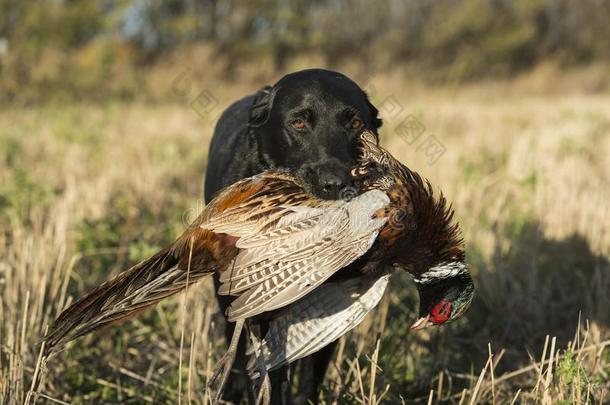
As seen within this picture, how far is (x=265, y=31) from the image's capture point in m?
22.0

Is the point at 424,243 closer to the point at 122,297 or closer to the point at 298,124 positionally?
the point at 298,124

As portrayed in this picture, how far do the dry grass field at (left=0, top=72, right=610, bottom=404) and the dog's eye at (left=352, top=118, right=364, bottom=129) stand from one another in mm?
864

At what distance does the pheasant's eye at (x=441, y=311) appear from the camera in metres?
2.32

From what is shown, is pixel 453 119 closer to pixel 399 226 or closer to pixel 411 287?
pixel 411 287

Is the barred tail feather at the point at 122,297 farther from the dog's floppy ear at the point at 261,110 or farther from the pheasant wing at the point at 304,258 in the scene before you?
the dog's floppy ear at the point at 261,110

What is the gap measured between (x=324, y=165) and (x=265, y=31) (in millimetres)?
20215

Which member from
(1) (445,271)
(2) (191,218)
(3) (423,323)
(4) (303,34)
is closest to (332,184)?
(1) (445,271)

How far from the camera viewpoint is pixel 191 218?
4.33 meters

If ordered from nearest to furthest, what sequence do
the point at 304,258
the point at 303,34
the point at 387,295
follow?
the point at 304,258
the point at 387,295
the point at 303,34

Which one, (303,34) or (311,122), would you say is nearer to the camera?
(311,122)

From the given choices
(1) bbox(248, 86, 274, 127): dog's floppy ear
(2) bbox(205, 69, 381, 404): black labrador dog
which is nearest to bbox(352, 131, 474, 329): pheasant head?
(2) bbox(205, 69, 381, 404): black labrador dog

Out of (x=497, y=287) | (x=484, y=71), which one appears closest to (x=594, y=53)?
(x=484, y=71)

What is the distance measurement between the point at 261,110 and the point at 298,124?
28 cm

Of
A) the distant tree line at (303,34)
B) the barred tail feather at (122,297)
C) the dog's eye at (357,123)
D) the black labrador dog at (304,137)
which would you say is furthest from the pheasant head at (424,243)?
the distant tree line at (303,34)
